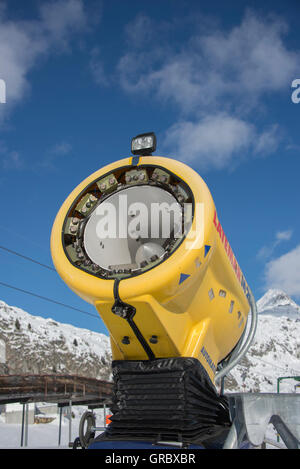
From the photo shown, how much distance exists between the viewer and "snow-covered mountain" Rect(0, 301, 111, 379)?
58119 mm

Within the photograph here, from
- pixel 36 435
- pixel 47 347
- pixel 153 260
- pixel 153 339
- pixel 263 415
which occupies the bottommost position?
pixel 36 435

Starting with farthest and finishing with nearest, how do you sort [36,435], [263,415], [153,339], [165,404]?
[36,435], [153,339], [165,404], [263,415]

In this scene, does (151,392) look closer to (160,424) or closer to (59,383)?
(160,424)

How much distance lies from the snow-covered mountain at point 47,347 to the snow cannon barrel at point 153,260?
50575mm

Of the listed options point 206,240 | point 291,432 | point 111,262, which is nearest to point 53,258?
point 111,262

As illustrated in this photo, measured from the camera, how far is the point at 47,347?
65812 mm

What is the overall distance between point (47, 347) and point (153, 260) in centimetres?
6587

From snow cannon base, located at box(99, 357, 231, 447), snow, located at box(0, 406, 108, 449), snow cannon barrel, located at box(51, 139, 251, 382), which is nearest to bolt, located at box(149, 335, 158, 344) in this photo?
snow cannon barrel, located at box(51, 139, 251, 382)

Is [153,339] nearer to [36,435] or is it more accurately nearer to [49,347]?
[36,435]

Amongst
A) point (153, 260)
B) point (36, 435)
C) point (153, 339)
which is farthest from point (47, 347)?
point (153, 260)

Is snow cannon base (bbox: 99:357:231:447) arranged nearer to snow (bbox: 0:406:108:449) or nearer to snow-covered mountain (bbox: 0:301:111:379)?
snow (bbox: 0:406:108:449)

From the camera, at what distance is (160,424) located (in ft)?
13.0

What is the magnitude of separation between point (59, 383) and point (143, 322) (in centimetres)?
2153

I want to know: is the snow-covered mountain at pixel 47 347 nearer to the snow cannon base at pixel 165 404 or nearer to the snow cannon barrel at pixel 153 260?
the snow cannon barrel at pixel 153 260
